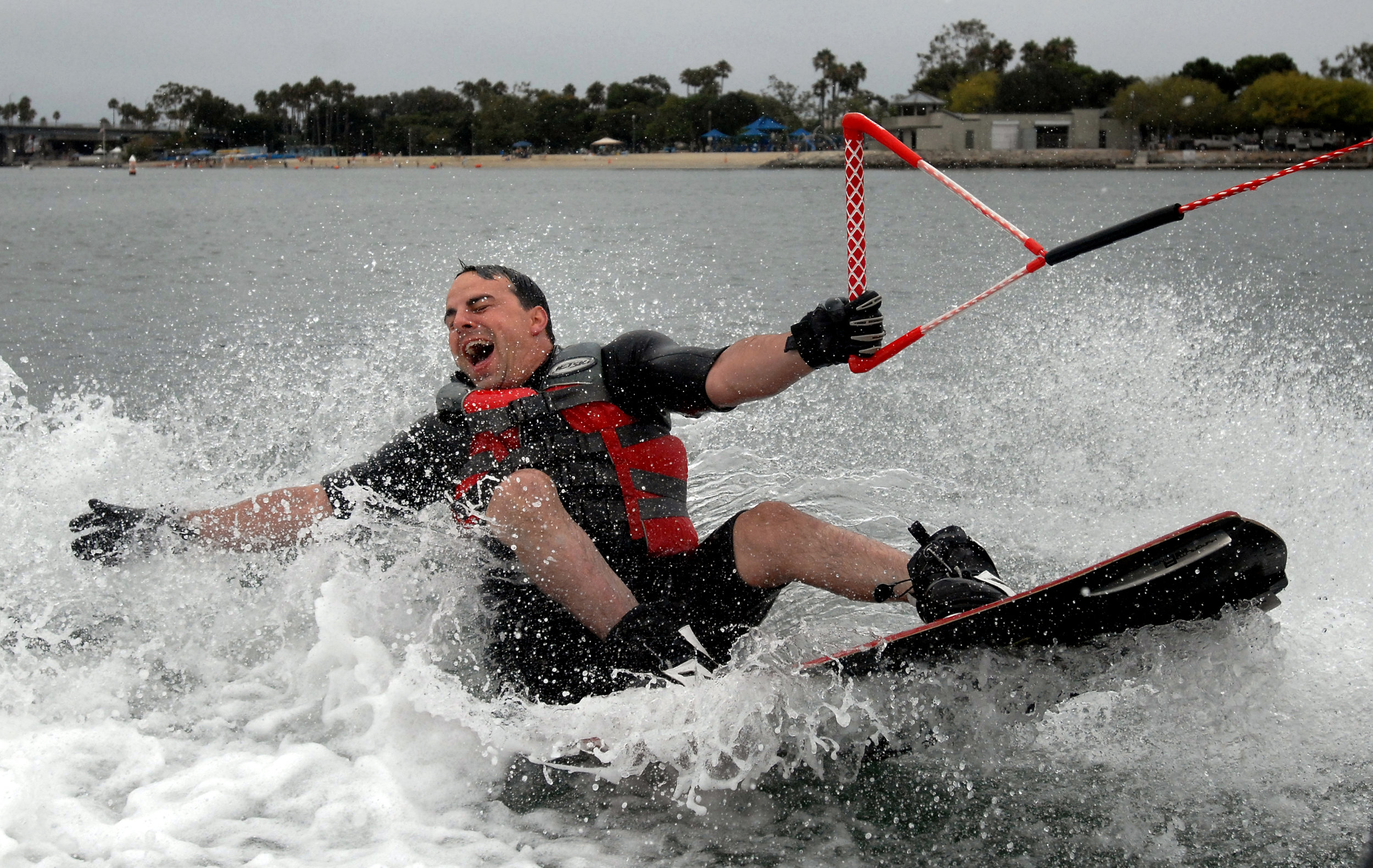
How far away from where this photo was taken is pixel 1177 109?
8169 cm

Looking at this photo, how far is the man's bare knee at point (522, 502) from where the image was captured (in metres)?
3.41

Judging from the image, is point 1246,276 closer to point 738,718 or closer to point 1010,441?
point 1010,441

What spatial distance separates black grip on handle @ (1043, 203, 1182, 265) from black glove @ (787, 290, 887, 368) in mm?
454

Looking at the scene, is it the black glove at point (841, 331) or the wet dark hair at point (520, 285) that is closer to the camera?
the black glove at point (841, 331)

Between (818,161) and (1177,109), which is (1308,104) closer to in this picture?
(1177,109)

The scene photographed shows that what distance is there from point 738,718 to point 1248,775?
1474 millimetres

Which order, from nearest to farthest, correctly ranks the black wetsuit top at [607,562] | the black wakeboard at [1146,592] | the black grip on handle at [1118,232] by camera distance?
the black grip on handle at [1118,232] → the black wakeboard at [1146,592] → the black wetsuit top at [607,562]

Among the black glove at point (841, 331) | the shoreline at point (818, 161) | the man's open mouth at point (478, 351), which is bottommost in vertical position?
the man's open mouth at point (478, 351)

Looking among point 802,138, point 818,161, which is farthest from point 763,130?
point 818,161

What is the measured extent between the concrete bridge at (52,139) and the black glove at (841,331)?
508 ft

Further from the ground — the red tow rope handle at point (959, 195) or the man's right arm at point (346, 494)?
the red tow rope handle at point (959, 195)

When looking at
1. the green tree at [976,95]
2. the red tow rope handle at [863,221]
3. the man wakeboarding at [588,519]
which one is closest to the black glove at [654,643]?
the man wakeboarding at [588,519]

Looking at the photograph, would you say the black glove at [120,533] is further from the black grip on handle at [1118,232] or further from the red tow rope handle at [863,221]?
the black grip on handle at [1118,232]

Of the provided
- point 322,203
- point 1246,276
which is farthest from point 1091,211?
point 322,203
